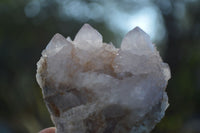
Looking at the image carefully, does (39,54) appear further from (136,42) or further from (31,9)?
(136,42)

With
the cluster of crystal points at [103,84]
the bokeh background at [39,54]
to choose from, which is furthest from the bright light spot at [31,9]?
the cluster of crystal points at [103,84]

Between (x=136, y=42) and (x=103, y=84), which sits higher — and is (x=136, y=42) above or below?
above

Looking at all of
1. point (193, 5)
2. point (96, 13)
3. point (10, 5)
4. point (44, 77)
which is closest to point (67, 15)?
point (96, 13)

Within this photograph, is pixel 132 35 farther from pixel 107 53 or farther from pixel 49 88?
pixel 49 88

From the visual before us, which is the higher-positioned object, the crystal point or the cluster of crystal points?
the crystal point

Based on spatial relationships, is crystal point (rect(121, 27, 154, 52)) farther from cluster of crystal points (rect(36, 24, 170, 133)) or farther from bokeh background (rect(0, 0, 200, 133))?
bokeh background (rect(0, 0, 200, 133))

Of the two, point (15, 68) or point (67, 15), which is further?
point (67, 15)

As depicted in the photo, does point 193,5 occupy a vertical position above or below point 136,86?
below

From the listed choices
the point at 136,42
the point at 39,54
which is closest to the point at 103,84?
the point at 136,42

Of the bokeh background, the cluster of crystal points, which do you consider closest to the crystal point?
the cluster of crystal points
